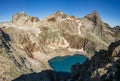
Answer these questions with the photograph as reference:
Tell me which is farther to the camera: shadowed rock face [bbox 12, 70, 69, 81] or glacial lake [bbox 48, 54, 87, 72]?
glacial lake [bbox 48, 54, 87, 72]

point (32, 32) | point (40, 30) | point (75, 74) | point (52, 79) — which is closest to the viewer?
point (75, 74)

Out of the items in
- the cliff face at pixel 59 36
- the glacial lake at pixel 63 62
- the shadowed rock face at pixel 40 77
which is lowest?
the shadowed rock face at pixel 40 77

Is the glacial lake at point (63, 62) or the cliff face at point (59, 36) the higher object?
the cliff face at point (59, 36)

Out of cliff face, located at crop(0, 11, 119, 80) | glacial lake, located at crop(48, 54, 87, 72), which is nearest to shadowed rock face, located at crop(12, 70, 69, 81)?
glacial lake, located at crop(48, 54, 87, 72)

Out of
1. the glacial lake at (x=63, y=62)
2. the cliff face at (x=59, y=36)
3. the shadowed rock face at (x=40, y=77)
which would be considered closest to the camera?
the shadowed rock face at (x=40, y=77)

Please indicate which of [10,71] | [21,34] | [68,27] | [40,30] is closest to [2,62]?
[10,71]

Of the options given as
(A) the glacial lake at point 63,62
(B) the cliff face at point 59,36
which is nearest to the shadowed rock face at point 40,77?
(A) the glacial lake at point 63,62

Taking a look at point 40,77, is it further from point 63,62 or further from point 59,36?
point 59,36

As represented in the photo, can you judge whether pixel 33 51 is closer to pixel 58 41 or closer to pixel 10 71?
pixel 58 41

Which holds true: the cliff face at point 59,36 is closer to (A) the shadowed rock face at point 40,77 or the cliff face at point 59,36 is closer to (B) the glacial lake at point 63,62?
(B) the glacial lake at point 63,62

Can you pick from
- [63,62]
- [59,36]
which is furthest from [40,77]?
[59,36]

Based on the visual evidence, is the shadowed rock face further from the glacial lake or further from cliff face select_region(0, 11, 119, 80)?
cliff face select_region(0, 11, 119, 80)
